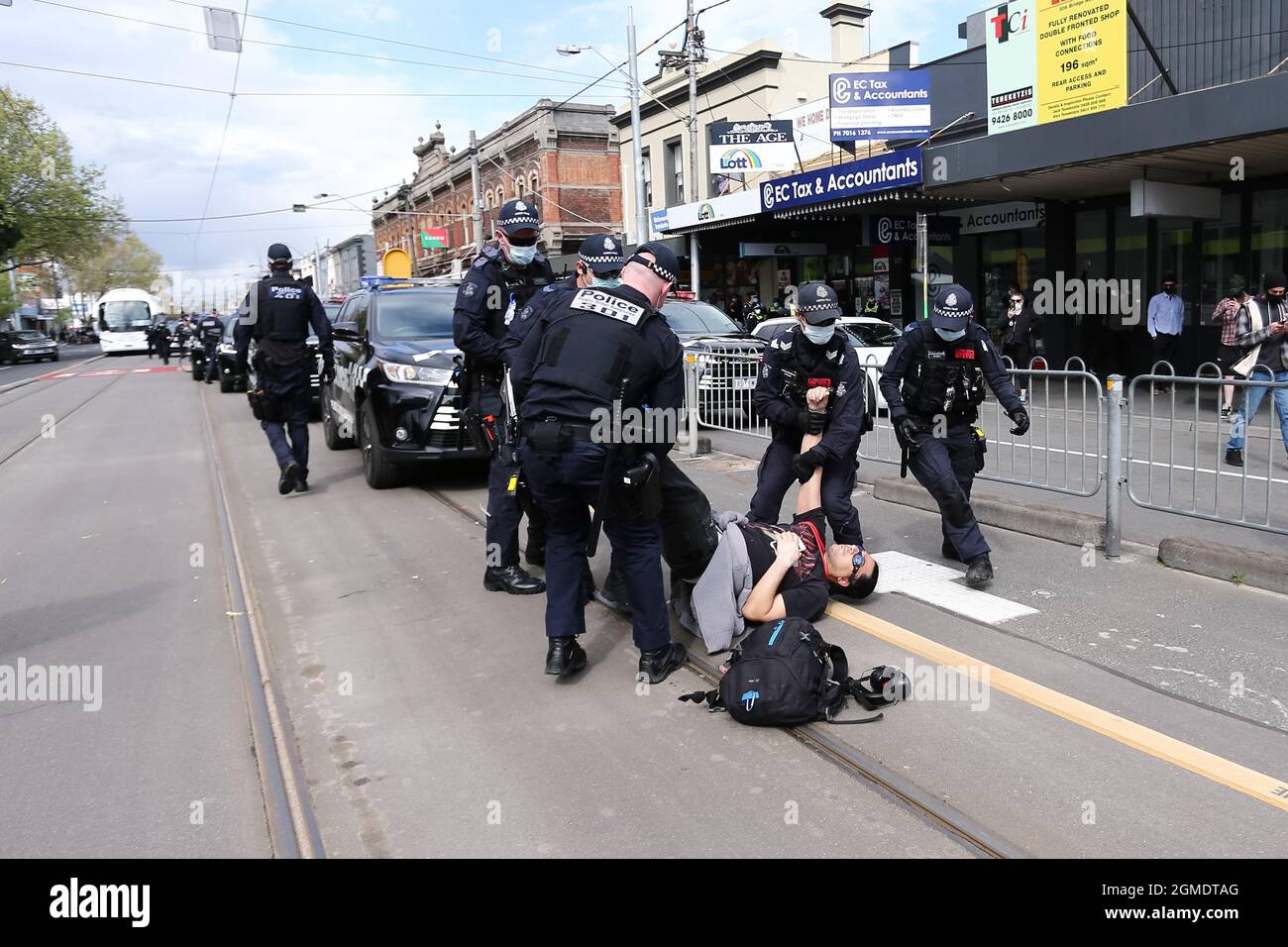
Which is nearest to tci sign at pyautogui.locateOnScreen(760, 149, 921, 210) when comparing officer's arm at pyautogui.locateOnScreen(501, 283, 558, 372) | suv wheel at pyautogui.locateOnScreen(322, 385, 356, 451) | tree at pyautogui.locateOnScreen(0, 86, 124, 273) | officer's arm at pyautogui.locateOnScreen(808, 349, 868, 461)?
suv wheel at pyautogui.locateOnScreen(322, 385, 356, 451)

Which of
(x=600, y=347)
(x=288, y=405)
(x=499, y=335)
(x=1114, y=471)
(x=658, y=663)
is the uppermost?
(x=499, y=335)

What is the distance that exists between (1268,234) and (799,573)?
545 inches

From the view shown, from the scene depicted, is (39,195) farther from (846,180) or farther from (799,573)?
(799,573)

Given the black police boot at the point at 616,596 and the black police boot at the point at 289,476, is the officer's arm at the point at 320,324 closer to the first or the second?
the black police boot at the point at 289,476

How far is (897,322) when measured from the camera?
2195 centimetres

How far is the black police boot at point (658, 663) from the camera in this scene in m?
4.52

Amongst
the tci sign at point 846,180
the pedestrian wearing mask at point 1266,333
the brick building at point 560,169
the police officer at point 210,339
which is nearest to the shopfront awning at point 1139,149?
the tci sign at point 846,180

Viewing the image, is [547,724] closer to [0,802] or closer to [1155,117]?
[0,802]

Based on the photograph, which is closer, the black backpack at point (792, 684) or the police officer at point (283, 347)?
the black backpack at point (792, 684)

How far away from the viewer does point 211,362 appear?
2333 cm

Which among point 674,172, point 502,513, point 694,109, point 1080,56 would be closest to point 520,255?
point 502,513

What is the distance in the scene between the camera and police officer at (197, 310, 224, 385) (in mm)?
23000

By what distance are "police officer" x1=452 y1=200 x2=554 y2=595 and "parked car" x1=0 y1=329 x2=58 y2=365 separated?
50706 mm

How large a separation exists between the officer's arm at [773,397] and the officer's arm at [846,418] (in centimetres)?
23
